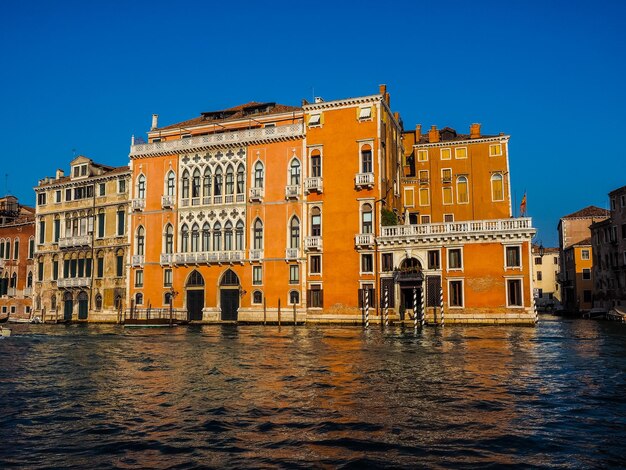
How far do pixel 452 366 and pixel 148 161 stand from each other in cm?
3514

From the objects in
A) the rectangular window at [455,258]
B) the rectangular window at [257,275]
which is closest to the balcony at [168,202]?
the rectangular window at [257,275]

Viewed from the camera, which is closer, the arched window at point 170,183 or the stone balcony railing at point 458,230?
the stone balcony railing at point 458,230

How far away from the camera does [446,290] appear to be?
3662cm

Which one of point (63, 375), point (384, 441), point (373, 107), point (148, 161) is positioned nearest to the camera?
point (384, 441)

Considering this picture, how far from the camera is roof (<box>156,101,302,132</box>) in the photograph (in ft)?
146

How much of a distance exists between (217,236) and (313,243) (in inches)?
299

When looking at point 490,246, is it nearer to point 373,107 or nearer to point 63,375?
point 373,107

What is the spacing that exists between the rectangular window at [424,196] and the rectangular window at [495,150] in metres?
5.51

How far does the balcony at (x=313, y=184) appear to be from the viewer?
40.7 meters

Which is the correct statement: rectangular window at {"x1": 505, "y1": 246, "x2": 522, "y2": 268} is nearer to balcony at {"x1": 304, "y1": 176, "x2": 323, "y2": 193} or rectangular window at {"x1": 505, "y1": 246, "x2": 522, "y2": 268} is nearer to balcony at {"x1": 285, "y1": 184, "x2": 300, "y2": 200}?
balcony at {"x1": 304, "y1": 176, "x2": 323, "y2": 193}

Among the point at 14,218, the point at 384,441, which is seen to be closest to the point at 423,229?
the point at 384,441

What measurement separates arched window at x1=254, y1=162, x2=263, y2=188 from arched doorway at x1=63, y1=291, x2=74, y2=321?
735 inches

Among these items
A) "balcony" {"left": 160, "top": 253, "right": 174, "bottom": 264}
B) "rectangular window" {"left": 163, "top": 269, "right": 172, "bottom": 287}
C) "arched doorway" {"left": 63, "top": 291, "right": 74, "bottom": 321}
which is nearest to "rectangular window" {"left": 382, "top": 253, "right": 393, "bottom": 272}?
"balcony" {"left": 160, "top": 253, "right": 174, "bottom": 264}

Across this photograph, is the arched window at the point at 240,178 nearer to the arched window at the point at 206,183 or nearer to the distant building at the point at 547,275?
the arched window at the point at 206,183
